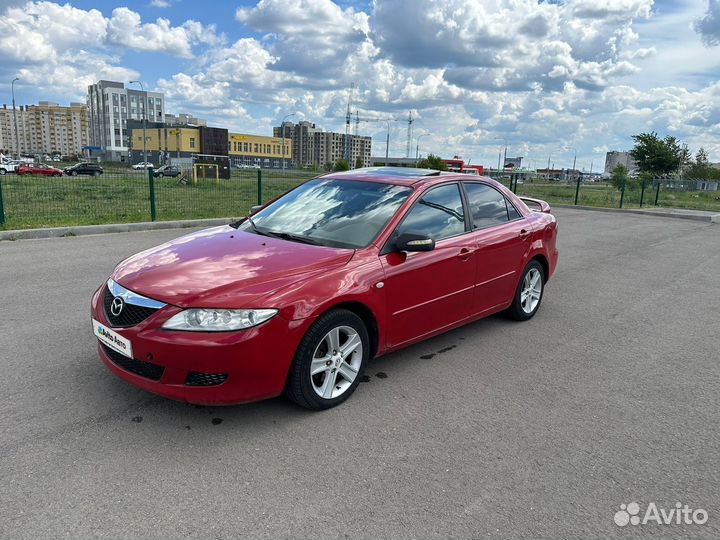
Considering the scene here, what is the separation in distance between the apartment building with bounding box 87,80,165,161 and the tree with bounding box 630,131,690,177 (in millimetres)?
105086

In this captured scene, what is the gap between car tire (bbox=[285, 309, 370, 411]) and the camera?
3.34 m

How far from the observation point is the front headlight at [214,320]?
306 centimetres

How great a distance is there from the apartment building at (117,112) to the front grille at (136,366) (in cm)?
12851

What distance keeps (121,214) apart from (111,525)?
1218 centimetres

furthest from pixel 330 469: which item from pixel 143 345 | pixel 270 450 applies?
pixel 143 345

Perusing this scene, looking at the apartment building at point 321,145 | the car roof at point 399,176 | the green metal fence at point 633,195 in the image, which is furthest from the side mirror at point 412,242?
the apartment building at point 321,145

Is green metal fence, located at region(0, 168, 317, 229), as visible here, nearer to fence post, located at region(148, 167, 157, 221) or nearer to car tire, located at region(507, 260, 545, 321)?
fence post, located at region(148, 167, 157, 221)

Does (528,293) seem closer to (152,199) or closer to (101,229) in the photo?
(101,229)

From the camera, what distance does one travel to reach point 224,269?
345 cm

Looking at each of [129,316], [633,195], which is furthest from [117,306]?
[633,195]

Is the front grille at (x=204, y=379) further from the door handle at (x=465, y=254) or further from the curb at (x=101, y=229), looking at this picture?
the curb at (x=101, y=229)

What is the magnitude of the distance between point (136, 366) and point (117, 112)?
143 m

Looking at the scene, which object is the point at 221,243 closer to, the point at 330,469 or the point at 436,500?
the point at 330,469

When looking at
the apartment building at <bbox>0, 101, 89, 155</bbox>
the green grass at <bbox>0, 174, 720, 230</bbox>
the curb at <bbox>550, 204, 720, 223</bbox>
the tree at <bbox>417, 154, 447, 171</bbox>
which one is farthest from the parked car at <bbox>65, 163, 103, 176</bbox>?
the apartment building at <bbox>0, 101, 89, 155</bbox>
